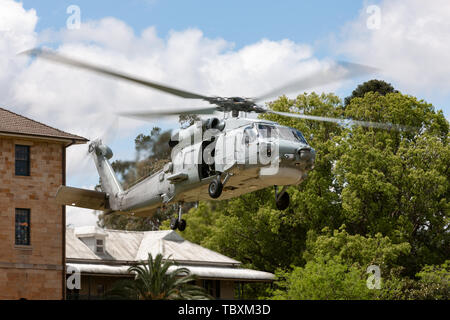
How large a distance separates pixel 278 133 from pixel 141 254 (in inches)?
1265

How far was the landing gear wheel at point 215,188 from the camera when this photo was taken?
32719 millimetres

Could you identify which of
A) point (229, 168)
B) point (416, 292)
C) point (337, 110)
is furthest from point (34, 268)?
point (337, 110)

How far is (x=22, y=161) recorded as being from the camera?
166 feet

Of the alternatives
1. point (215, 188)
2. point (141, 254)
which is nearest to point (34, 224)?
point (141, 254)

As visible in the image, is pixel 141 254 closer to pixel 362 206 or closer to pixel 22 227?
pixel 22 227

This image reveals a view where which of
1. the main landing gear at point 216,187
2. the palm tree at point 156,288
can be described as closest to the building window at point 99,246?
the palm tree at point 156,288

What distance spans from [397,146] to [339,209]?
23.5 feet

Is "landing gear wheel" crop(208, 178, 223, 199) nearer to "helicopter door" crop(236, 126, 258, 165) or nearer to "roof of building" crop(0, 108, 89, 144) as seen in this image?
"helicopter door" crop(236, 126, 258, 165)

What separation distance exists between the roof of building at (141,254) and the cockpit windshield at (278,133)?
27.1 m

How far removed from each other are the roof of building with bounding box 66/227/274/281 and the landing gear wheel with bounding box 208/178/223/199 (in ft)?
81.7

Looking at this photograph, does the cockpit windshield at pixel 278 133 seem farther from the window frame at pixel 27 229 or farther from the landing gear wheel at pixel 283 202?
the window frame at pixel 27 229

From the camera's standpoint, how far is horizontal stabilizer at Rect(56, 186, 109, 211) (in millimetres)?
41000

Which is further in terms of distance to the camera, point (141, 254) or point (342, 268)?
point (141, 254)

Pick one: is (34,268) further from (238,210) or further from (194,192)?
(238,210)
